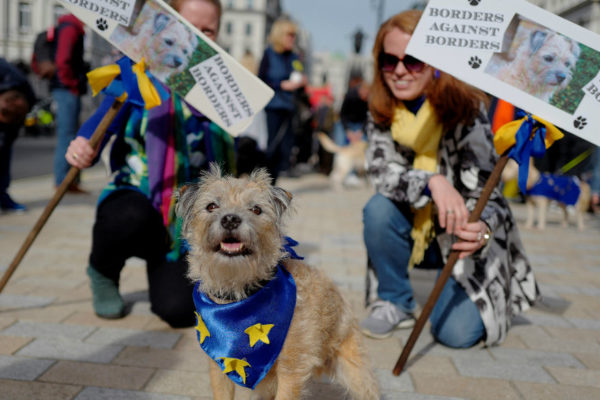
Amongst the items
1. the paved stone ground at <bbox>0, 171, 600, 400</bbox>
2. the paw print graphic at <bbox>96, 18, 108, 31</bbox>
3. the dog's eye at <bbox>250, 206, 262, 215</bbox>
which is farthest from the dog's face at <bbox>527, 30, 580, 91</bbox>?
the paw print graphic at <bbox>96, 18, 108, 31</bbox>

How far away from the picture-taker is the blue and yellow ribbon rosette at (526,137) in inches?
94.4

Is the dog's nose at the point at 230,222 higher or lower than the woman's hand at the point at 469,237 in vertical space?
higher

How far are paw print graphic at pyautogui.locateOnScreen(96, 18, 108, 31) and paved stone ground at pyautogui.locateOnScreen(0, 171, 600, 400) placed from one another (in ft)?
5.76

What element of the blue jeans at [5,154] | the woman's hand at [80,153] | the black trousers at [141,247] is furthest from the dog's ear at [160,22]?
the blue jeans at [5,154]

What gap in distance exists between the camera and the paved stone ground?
2473 mm

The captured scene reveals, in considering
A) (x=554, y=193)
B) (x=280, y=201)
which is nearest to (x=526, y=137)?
(x=280, y=201)

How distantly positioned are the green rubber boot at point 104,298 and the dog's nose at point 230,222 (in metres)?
1.69

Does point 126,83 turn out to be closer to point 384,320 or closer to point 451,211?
point 451,211

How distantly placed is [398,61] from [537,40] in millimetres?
884

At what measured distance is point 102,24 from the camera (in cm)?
262

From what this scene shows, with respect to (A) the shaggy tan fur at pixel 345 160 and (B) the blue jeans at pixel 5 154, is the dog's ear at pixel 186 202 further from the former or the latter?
(A) the shaggy tan fur at pixel 345 160

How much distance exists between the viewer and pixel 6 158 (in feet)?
20.8

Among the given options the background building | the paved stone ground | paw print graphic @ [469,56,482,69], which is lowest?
the paved stone ground

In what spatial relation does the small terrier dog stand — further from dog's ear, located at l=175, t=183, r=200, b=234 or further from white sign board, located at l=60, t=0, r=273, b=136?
white sign board, located at l=60, t=0, r=273, b=136
